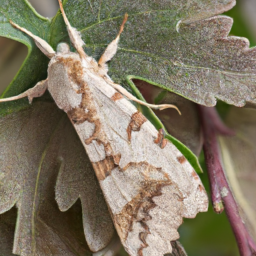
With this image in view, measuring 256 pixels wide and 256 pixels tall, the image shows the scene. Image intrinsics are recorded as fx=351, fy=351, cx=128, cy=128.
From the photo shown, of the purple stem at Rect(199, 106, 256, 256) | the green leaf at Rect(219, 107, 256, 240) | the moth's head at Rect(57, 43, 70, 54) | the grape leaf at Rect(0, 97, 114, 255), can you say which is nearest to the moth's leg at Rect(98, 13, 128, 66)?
the moth's head at Rect(57, 43, 70, 54)

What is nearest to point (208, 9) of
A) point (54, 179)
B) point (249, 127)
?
point (249, 127)

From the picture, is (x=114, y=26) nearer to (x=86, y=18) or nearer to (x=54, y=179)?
(x=86, y=18)

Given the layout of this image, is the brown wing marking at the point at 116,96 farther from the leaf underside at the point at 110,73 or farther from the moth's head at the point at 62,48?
the moth's head at the point at 62,48

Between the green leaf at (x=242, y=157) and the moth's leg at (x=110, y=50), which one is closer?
the moth's leg at (x=110, y=50)

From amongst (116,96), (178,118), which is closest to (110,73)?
(116,96)

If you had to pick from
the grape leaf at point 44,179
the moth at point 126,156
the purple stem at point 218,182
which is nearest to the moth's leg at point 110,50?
the moth at point 126,156

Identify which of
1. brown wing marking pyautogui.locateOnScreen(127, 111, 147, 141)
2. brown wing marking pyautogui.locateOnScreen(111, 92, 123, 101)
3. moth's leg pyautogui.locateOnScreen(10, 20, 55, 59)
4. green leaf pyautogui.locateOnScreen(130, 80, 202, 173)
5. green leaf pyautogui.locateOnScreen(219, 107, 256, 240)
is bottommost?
green leaf pyautogui.locateOnScreen(219, 107, 256, 240)

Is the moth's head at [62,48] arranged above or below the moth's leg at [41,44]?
below

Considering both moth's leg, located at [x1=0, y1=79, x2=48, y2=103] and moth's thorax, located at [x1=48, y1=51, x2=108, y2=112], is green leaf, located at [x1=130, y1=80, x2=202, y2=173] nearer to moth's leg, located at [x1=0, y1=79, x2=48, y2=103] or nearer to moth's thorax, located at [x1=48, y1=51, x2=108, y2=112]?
moth's thorax, located at [x1=48, y1=51, x2=108, y2=112]
